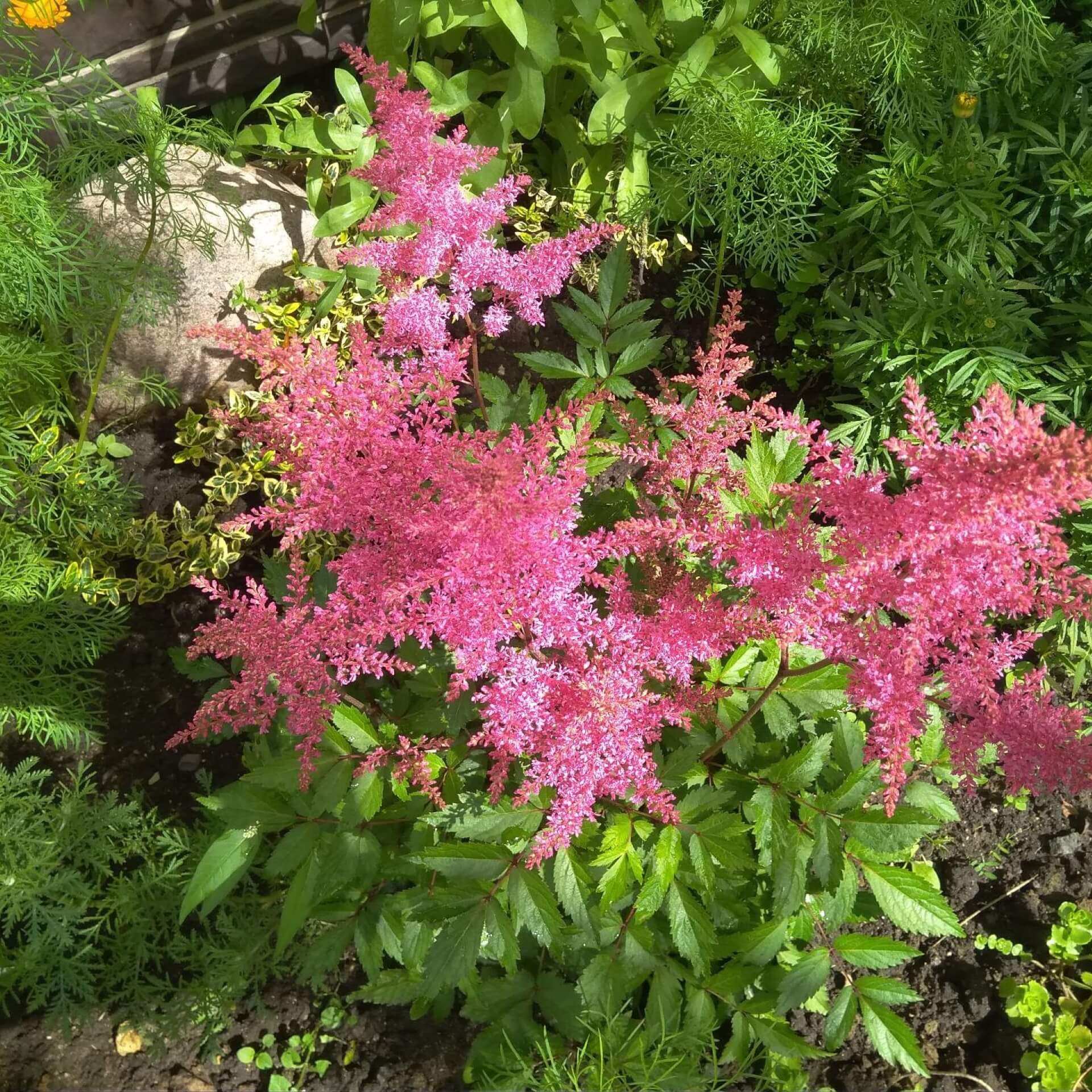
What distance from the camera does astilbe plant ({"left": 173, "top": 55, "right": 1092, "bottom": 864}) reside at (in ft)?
4.23

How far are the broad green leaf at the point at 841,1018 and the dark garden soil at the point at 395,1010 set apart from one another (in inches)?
24.7

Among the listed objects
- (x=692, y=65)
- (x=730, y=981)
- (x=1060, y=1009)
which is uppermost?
(x=692, y=65)

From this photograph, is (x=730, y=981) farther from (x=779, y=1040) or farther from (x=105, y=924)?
(x=105, y=924)

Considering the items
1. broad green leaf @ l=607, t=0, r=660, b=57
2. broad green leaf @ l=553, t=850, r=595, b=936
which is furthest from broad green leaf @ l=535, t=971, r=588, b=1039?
broad green leaf @ l=607, t=0, r=660, b=57

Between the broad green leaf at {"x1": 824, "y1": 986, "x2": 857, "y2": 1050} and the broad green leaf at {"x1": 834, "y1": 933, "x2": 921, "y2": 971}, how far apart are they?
0.09 meters

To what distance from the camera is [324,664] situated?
61.6 inches

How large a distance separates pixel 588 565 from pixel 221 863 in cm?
117

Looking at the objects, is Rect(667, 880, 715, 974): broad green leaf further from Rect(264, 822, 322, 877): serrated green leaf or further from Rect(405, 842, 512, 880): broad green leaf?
Rect(264, 822, 322, 877): serrated green leaf

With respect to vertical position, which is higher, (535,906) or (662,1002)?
(535,906)

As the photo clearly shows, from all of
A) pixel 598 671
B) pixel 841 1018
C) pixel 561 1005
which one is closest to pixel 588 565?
pixel 598 671

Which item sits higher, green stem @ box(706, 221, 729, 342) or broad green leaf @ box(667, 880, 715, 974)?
green stem @ box(706, 221, 729, 342)

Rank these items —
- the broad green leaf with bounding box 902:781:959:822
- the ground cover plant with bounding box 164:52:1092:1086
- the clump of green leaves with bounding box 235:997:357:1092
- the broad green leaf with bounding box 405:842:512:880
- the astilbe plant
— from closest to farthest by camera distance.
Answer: the astilbe plant → the ground cover plant with bounding box 164:52:1092:1086 → the broad green leaf with bounding box 405:842:512:880 → the broad green leaf with bounding box 902:781:959:822 → the clump of green leaves with bounding box 235:997:357:1092

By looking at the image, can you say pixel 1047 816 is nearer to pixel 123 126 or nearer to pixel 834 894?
pixel 834 894

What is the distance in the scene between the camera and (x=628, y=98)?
9.33ft
